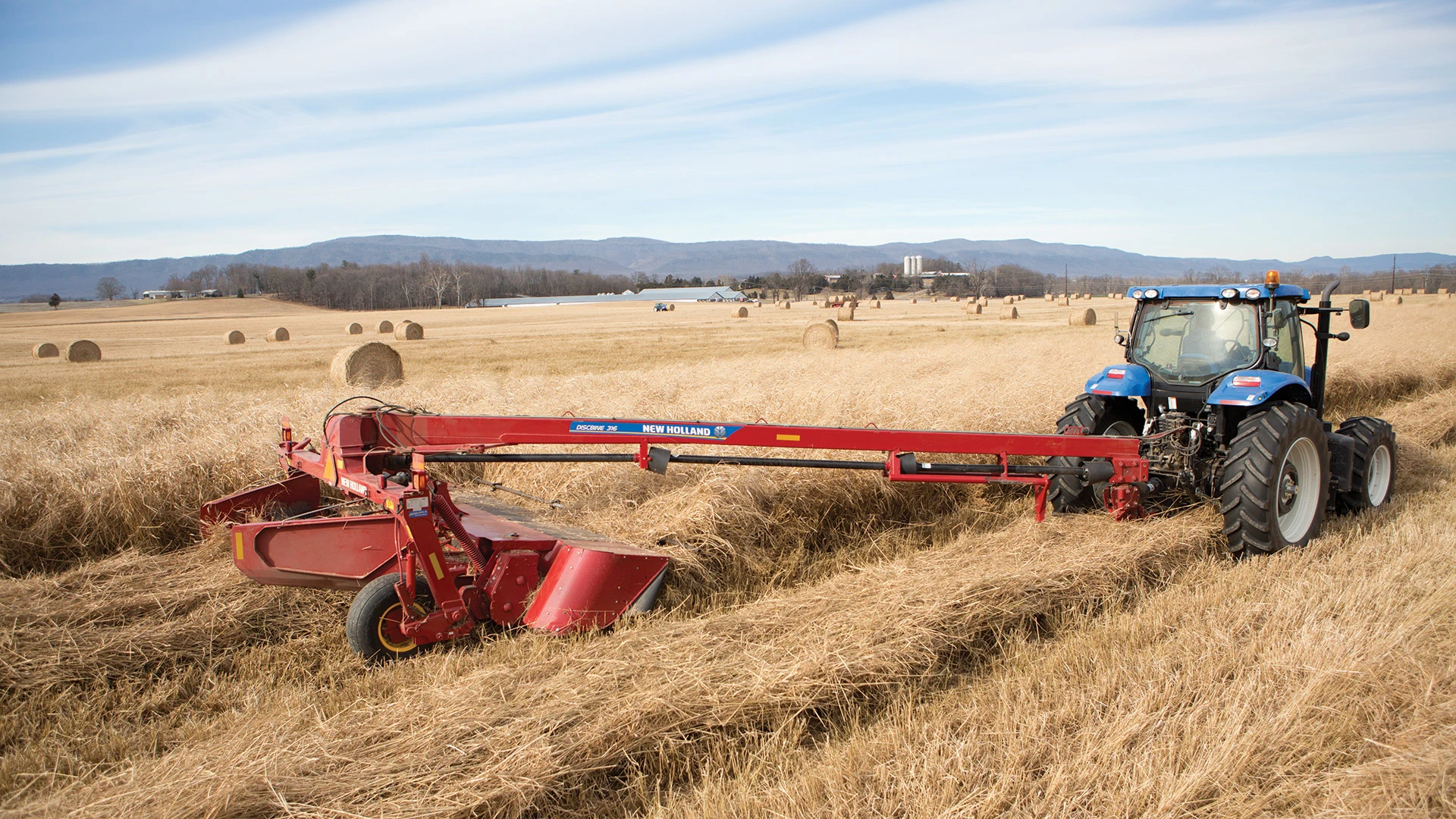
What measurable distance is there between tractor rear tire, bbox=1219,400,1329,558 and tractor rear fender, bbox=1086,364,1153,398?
2.64 ft

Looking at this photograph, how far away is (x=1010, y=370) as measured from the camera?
12.7 m

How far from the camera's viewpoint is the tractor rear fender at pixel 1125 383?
6551 millimetres

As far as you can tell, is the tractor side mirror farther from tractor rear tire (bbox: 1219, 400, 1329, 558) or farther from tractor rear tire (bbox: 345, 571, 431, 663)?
tractor rear tire (bbox: 345, 571, 431, 663)

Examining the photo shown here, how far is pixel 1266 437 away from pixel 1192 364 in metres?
1.08

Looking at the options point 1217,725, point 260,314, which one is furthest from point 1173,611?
point 260,314

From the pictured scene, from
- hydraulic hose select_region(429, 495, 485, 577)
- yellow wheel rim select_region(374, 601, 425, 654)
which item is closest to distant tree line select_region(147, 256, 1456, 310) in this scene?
hydraulic hose select_region(429, 495, 485, 577)

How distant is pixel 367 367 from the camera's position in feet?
55.7

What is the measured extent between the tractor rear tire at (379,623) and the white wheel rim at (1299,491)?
17.7ft

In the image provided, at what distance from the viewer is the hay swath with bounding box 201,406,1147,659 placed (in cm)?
435

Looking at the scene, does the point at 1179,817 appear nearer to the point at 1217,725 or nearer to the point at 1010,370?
the point at 1217,725

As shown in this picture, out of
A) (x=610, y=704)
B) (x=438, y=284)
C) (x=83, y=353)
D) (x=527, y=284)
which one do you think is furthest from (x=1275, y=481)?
(x=527, y=284)

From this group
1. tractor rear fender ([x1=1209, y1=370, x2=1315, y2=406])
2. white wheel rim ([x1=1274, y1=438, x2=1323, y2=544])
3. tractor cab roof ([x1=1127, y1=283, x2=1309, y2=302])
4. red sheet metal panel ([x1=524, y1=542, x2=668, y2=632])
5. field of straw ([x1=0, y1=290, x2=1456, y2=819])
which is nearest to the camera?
field of straw ([x1=0, y1=290, x2=1456, y2=819])

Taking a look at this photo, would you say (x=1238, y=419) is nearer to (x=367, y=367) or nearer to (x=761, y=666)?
(x=761, y=666)

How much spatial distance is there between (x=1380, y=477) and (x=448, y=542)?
22.5 feet
